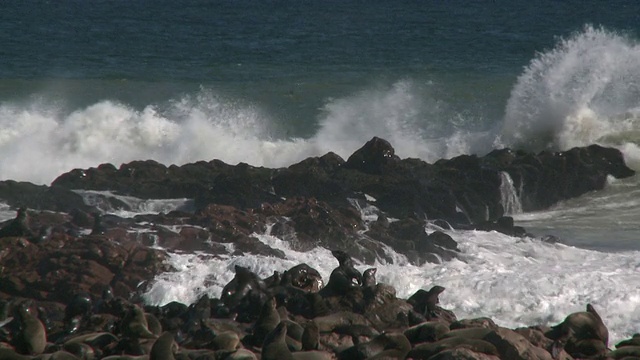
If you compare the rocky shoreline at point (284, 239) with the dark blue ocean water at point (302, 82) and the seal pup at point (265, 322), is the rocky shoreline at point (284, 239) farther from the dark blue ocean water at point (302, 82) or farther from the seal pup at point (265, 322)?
the dark blue ocean water at point (302, 82)

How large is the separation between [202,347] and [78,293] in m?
3.69

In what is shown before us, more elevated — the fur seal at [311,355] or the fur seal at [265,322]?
the fur seal at [265,322]

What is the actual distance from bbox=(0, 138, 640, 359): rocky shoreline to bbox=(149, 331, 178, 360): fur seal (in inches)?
1.1

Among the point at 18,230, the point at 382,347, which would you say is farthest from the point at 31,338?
the point at 18,230

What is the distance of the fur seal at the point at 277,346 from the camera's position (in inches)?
457

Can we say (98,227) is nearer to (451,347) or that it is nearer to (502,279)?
(502,279)

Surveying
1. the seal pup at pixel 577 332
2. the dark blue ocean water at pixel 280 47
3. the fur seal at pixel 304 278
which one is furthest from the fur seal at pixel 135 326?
the dark blue ocean water at pixel 280 47

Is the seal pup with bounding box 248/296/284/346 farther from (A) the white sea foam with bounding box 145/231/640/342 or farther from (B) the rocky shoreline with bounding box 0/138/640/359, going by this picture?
(A) the white sea foam with bounding box 145/231/640/342

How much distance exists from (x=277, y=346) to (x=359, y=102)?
79.0ft

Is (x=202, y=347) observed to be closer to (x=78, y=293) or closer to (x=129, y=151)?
(x=78, y=293)

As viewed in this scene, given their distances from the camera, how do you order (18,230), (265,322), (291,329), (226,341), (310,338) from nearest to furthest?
(310,338) → (226,341) → (291,329) → (265,322) → (18,230)

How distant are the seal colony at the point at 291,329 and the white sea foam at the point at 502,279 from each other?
1.99 meters

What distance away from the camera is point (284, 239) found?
64.7 ft

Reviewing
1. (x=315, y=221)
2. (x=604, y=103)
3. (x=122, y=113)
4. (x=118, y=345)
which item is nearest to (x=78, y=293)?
(x=118, y=345)
